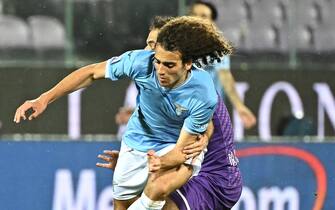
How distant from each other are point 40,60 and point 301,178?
3.18m

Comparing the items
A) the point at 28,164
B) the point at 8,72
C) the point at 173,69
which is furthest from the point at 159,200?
the point at 8,72

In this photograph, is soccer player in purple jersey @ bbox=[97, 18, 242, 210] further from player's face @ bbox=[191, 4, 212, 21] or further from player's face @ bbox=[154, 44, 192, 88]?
player's face @ bbox=[191, 4, 212, 21]

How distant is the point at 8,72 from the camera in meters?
9.56

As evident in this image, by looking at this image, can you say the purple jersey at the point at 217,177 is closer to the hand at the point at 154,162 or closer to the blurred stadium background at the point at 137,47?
the hand at the point at 154,162

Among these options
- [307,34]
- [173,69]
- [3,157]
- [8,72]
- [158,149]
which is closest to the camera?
[173,69]

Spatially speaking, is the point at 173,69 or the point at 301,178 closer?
the point at 173,69

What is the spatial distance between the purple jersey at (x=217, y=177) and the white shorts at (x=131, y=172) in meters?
0.16

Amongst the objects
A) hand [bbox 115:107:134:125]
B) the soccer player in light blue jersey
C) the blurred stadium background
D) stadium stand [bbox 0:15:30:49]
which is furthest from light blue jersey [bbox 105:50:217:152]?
stadium stand [bbox 0:15:30:49]

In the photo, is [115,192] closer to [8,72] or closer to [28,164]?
[28,164]

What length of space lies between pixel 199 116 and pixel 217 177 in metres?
0.65

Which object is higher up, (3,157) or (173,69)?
(173,69)

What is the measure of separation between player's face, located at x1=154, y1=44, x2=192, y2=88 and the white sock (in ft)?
2.19

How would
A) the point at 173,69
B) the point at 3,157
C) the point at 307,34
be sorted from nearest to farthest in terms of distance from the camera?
1. the point at 173,69
2. the point at 3,157
3. the point at 307,34

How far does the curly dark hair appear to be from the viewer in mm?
5371
